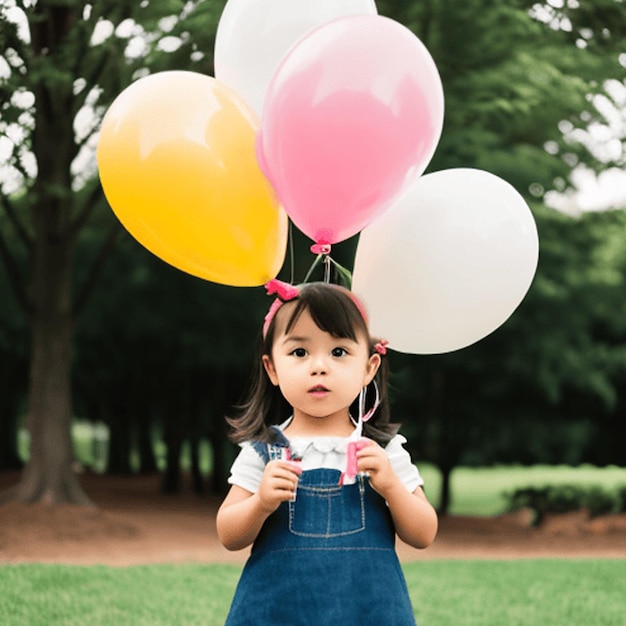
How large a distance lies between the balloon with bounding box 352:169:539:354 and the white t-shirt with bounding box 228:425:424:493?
1.62 feet

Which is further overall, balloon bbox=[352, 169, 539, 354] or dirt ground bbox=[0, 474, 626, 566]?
dirt ground bbox=[0, 474, 626, 566]

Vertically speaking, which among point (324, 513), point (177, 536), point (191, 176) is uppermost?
point (191, 176)

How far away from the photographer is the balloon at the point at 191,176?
2.77m

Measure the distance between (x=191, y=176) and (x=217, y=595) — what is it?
4459mm

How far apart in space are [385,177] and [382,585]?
113 centimetres

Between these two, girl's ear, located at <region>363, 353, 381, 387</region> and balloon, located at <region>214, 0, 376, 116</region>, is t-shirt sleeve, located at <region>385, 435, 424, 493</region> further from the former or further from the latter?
balloon, located at <region>214, 0, 376, 116</region>

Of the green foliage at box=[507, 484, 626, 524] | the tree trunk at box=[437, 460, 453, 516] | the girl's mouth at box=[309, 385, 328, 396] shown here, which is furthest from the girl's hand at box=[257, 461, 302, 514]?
the tree trunk at box=[437, 460, 453, 516]

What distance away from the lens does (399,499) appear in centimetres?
252

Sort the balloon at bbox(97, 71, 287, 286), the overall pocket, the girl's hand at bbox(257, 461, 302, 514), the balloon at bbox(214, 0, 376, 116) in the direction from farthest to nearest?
the balloon at bbox(214, 0, 376, 116) → the balloon at bbox(97, 71, 287, 286) → the overall pocket → the girl's hand at bbox(257, 461, 302, 514)

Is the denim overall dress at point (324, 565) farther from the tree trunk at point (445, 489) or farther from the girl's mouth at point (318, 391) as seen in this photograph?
the tree trunk at point (445, 489)

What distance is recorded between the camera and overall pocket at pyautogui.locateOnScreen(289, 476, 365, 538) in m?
2.51

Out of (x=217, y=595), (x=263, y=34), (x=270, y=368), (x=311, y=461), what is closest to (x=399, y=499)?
(x=311, y=461)

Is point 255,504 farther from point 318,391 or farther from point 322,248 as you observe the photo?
point 322,248

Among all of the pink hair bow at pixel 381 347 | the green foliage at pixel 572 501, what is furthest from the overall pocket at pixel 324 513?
the green foliage at pixel 572 501
